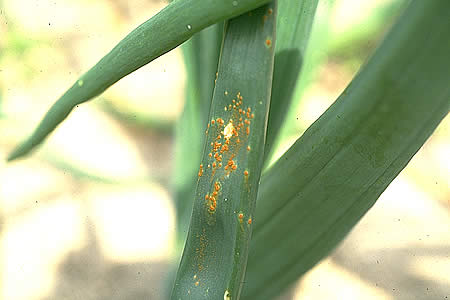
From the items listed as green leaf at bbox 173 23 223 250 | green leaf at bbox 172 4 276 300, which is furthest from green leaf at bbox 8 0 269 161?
green leaf at bbox 173 23 223 250

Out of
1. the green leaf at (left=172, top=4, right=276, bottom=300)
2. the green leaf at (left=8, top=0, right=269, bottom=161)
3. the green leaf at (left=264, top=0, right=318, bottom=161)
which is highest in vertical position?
the green leaf at (left=264, top=0, right=318, bottom=161)

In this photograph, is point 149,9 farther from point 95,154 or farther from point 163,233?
point 163,233

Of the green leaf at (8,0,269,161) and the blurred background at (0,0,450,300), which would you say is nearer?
the green leaf at (8,0,269,161)

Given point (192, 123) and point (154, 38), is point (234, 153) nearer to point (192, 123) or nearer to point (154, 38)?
point (154, 38)

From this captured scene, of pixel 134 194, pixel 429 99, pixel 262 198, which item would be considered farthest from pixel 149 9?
pixel 429 99

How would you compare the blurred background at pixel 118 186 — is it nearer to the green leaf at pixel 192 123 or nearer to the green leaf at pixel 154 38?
the green leaf at pixel 192 123

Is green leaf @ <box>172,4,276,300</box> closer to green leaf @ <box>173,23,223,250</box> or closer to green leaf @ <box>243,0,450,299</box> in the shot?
green leaf @ <box>243,0,450,299</box>

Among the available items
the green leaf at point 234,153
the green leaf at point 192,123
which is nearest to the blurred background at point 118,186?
the green leaf at point 192,123
